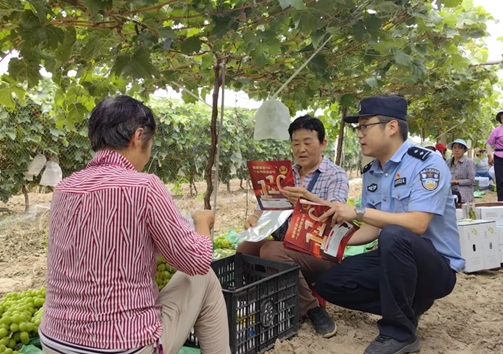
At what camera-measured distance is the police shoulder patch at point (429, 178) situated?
2.20m

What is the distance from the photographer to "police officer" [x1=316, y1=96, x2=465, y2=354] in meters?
2.16

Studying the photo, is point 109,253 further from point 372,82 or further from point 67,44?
point 372,82

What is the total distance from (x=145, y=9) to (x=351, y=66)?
2.52 m

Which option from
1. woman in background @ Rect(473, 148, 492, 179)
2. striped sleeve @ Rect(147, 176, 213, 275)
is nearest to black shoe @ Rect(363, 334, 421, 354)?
striped sleeve @ Rect(147, 176, 213, 275)

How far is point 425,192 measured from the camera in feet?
7.21

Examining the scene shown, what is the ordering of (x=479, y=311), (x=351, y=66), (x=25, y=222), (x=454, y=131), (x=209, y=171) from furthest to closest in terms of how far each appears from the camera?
(x=454, y=131)
(x=25, y=222)
(x=351, y=66)
(x=209, y=171)
(x=479, y=311)

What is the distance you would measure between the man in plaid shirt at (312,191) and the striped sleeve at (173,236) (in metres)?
1.12

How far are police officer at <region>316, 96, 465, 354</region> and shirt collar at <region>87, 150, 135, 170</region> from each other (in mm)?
1142

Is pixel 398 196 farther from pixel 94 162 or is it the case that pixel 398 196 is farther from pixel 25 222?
pixel 25 222

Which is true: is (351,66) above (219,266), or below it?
above

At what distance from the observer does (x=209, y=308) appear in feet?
5.77

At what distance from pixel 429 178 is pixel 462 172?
5.34m

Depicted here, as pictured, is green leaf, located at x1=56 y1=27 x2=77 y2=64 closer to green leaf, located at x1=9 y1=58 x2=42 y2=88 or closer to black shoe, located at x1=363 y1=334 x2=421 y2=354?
green leaf, located at x1=9 y1=58 x2=42 y2=88

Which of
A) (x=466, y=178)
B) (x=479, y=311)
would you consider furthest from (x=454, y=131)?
(x=479, y=311)
